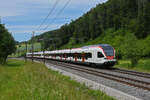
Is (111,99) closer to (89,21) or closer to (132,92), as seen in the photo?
(132,92)

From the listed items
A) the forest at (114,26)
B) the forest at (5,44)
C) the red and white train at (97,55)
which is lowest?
the red and white train at (97,55)

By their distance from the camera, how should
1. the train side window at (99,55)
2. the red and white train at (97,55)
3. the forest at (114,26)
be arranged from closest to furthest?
the red and white train at (97,55) → the train side window at (99,55) → the forest at (114,26)

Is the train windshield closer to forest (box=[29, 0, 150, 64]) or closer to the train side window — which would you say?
the train side window

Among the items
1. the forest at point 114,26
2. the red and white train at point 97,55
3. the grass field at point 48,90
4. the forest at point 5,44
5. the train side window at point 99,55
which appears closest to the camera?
the grass field at point 48,90

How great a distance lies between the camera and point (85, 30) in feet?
429

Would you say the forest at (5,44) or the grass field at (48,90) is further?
the forest at (5,44)

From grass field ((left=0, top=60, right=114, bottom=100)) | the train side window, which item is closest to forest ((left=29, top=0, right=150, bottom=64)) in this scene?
the train side window

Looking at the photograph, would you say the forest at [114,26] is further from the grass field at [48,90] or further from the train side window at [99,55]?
the grass field at [48,90]

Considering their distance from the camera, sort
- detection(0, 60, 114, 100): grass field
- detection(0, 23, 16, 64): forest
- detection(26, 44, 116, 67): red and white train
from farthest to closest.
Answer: detection(0, 23, 16, 64): forest
detection(26, 44, 116, 67): red and white train
detection(0, 60, 114, 100): grass field

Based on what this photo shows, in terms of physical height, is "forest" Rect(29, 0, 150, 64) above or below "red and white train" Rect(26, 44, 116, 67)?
above

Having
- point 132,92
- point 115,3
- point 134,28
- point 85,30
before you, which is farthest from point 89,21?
point 132,92

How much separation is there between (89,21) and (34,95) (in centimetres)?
12404

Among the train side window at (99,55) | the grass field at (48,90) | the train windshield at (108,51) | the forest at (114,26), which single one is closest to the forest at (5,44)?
the forest at (114,26)

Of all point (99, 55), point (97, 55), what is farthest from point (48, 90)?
point (97, 55)
